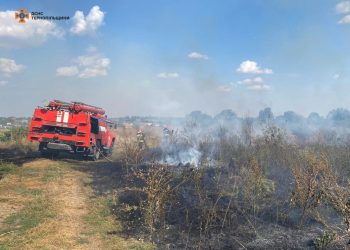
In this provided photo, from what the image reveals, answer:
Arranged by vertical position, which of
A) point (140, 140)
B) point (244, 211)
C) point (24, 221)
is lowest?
point (24, 221)

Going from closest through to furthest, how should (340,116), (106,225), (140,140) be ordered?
(106,225), (140,140), (340,116)

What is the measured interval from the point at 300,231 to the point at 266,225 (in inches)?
29.5

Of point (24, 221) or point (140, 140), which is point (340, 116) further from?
point (24, 221)

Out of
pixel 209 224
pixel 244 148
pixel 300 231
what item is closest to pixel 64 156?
pixel 244 148

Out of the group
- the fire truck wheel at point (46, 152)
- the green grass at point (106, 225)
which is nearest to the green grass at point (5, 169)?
the fire truck wheel at point (46, 152)

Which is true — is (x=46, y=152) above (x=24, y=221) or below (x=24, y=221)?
above

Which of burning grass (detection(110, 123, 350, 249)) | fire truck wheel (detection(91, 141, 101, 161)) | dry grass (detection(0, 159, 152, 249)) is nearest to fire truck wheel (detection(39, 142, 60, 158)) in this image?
fire truck wheel (detection(91, 141, 101, 161))

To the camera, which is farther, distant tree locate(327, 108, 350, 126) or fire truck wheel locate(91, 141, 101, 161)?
distant tree locate(327, 108, 350, 126)

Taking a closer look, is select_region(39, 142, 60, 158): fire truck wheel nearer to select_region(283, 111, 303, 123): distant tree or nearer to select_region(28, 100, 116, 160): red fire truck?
select_region(28, 100, 116, 160): red fire truck

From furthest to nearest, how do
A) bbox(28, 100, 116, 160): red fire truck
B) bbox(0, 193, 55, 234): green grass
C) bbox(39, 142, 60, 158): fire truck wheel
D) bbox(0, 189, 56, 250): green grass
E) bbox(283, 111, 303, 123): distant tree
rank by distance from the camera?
bbox(283, 111, 303, 123): distant tree < bbox(39, 142, 60, 158): fire truck wheel < bbox(28, 100, 116, 160): red fire truck < bbox(0, 193, 55, 234): green grass < bbox(0, 189, 56, 250): green grass

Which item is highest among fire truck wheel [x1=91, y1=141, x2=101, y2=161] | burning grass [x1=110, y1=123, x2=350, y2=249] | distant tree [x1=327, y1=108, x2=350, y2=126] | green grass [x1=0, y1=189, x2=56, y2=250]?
distant tree [x1=327, y1=108, x2=350, y2=126]

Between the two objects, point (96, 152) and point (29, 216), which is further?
point (96, 152)

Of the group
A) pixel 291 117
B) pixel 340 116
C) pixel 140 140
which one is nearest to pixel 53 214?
pixel 140 140

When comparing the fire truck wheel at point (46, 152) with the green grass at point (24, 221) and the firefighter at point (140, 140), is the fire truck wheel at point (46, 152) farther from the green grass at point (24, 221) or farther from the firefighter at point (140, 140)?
the green grass at point (24, 221)
